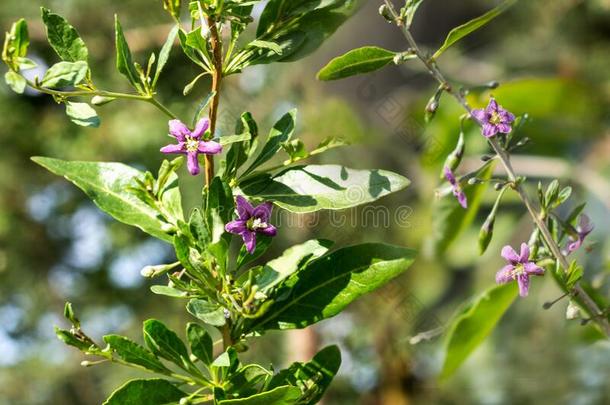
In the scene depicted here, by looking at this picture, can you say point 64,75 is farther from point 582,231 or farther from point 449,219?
point 449,219

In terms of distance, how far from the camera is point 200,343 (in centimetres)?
57

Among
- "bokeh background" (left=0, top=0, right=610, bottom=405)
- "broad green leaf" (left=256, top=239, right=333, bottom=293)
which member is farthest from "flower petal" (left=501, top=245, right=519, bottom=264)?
"bokeh background" (left=0, top=0, right=610, bottom=405)

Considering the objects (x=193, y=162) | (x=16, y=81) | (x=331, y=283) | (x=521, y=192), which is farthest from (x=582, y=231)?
(x=16, y=81)

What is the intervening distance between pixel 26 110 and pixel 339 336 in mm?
907

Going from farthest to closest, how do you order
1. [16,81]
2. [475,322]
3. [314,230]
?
1. [314,230]
2. [475,322]
3. [16,81]

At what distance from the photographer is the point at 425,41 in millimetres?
2490

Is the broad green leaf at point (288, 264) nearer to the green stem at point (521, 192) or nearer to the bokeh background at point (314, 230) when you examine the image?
the green stem at point (521, 192)

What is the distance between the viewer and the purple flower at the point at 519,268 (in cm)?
59

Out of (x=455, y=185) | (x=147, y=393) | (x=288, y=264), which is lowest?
(x=147, y=393)

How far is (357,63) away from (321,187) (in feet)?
0.34

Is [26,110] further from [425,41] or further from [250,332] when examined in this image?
[250,332]

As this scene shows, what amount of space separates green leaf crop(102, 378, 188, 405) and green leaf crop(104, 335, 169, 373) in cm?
1

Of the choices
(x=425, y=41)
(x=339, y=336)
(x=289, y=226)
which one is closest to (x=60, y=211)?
(x=289, y=226)

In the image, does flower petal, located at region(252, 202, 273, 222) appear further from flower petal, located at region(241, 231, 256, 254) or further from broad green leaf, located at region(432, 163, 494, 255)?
broad green leaf, located at region(432, 163, 494, 255)
